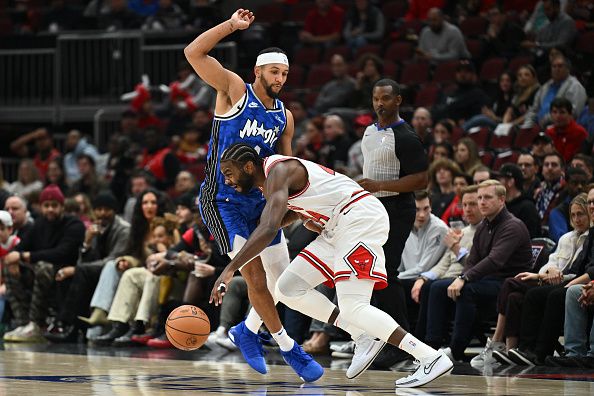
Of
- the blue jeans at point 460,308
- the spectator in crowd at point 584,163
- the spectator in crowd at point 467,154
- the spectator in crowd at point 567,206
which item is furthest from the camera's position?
the spectator in crowd at point 467,154

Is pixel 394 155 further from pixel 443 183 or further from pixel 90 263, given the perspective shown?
pixel 90 263

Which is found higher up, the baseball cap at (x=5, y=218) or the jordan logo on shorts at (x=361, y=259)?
the jordan logo on shorts at (x=361, y=259)

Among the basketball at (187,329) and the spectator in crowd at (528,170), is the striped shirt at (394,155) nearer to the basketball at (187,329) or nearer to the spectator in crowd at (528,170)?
the basketball at (187,329)

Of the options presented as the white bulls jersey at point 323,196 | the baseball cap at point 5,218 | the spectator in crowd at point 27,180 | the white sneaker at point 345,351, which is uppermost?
the white bulls jersey at point 323,196

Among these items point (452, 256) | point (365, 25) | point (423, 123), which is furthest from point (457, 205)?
point (365, 25)

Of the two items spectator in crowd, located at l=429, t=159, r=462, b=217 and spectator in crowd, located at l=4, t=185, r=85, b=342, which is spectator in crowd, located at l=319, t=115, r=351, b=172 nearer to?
spectator in crowd, located at l=429, t=159, r=462, b=217

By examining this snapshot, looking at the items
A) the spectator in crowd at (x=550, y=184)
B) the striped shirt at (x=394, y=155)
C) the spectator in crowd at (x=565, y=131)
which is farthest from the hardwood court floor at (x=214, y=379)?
the spectator in crowd at (x=565, y=131)

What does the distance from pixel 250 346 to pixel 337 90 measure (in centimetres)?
827

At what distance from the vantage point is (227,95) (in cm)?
757

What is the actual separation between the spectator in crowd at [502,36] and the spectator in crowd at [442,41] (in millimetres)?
358

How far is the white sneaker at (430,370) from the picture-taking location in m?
Answer: 6.55

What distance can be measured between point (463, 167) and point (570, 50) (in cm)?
325

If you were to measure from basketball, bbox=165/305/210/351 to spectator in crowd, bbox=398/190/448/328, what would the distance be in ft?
9.63

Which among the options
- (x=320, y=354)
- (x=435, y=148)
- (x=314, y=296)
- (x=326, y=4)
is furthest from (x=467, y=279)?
(x=326, y=4)
